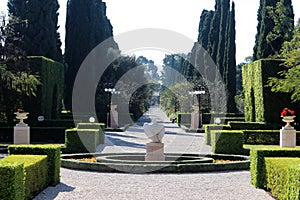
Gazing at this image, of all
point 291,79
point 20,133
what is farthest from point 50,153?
point 291,79

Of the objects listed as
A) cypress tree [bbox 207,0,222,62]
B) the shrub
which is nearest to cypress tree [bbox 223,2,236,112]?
cypress tree [bbox 207,0,222,62]

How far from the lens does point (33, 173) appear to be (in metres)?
8.04

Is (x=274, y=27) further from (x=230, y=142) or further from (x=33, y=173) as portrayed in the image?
(x=33, y=173)

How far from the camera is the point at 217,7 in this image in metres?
44.3

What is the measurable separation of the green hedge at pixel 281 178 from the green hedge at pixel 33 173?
3.75 meters

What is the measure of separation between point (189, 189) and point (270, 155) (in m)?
1.67

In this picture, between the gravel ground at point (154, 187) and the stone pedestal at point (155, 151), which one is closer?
the gravel ground at point (154, 187)

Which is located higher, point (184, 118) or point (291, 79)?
point (291, 79)

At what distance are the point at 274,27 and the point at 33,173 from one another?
2467cm

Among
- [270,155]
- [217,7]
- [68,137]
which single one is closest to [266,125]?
[68,137]

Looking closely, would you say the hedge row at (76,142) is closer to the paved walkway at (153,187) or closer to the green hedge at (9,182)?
the paved walkway at (153,187)

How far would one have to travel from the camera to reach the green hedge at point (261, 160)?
9.06 meters

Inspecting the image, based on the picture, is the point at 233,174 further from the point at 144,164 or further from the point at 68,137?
the point at 68,137

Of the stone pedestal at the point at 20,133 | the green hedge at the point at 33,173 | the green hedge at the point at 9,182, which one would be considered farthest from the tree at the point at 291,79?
the green hedge at the point at 9,182
